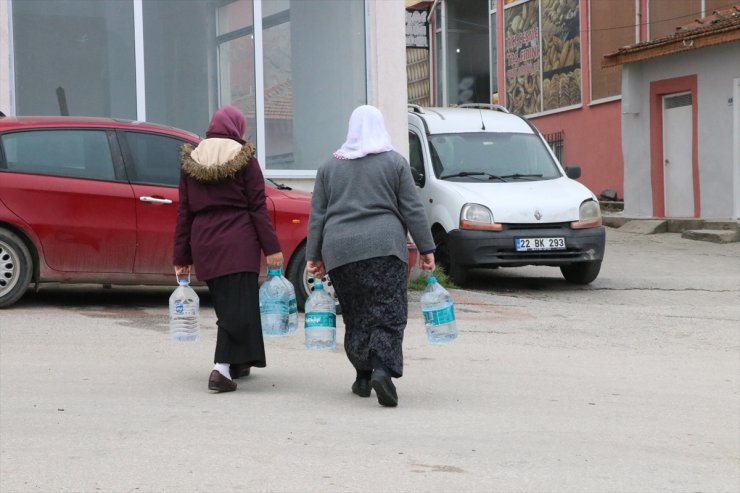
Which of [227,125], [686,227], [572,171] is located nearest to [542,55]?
[686,227]

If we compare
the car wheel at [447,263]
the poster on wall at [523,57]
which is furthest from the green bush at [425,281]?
the poster on wall at [523,57]

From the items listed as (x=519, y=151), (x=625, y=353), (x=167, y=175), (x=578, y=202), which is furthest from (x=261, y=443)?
(x=519, y=151)

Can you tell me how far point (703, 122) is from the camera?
23016mm

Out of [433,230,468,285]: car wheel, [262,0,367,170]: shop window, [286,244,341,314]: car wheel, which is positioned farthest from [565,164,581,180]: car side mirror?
[286,244,341,314]: car wheel

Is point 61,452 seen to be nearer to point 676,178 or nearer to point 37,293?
point 37,293

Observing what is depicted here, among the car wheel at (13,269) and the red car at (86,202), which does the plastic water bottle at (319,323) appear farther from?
the car wheel at (13,269)

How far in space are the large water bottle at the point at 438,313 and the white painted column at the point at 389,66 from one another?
714cm

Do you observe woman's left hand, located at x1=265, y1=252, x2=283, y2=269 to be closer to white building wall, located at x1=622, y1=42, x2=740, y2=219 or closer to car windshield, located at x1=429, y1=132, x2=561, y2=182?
car windshield, located at x1=429, y1=132, x2=561, y2=182

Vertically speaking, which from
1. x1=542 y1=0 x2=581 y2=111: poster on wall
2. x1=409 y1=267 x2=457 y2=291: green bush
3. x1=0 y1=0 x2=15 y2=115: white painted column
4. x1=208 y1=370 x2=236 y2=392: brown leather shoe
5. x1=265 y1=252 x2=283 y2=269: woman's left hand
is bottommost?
x1=208 y1=370 x2=236 y2=392: brown leather shoe

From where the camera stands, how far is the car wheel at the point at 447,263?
14.0 meters

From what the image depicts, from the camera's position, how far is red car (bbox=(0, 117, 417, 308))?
10477 millimetres

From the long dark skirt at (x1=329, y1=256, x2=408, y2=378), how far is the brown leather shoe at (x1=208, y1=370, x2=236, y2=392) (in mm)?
812

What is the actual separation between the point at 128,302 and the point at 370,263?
5.27 metres

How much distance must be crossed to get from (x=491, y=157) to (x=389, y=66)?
1781 millimetres
